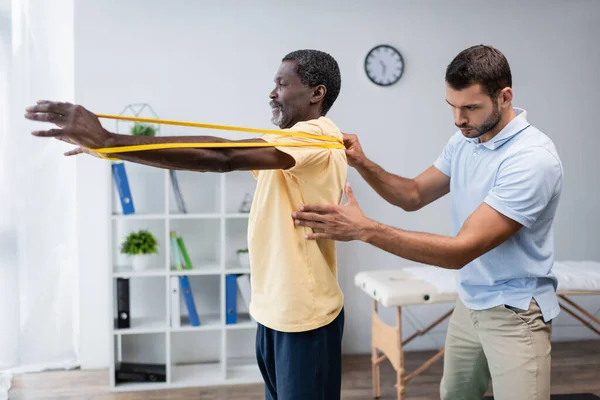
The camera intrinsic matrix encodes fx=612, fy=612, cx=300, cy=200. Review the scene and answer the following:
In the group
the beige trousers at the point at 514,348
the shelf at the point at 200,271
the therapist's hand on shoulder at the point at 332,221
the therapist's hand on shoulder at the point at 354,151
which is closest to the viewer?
the therapist's hand on shoulder at the point at 332,221

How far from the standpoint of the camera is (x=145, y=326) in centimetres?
337

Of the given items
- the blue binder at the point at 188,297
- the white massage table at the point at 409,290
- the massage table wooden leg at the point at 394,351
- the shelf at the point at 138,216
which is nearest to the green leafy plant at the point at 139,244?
the shelf at the point at 138,216

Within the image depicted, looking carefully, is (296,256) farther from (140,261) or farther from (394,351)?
(140,261)

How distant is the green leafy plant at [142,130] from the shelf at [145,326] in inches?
41.0

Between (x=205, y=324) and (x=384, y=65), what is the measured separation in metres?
1.90

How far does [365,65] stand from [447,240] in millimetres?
2395

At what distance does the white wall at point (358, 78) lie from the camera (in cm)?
355

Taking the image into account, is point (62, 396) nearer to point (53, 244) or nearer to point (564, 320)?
point (53, 244)

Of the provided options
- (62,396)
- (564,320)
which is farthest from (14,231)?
(564,320)

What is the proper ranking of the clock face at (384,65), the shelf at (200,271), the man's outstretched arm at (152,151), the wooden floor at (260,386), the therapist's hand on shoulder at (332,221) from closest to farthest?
the man's outstretched arm at (152,151)
the therapist's hand on shoulder at (332,221)
the wooden floor at (260,386)
the shelf at (200,271)
the clock face at (384,65)

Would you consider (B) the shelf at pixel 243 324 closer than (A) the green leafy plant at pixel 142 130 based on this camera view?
No

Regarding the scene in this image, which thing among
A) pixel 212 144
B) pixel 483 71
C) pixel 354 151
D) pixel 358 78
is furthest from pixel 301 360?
pixel 358 78

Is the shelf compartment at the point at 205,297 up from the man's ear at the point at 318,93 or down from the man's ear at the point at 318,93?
down

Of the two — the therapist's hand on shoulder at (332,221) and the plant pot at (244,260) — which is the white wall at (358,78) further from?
the therapist's hand on shoulder at (332,221)
